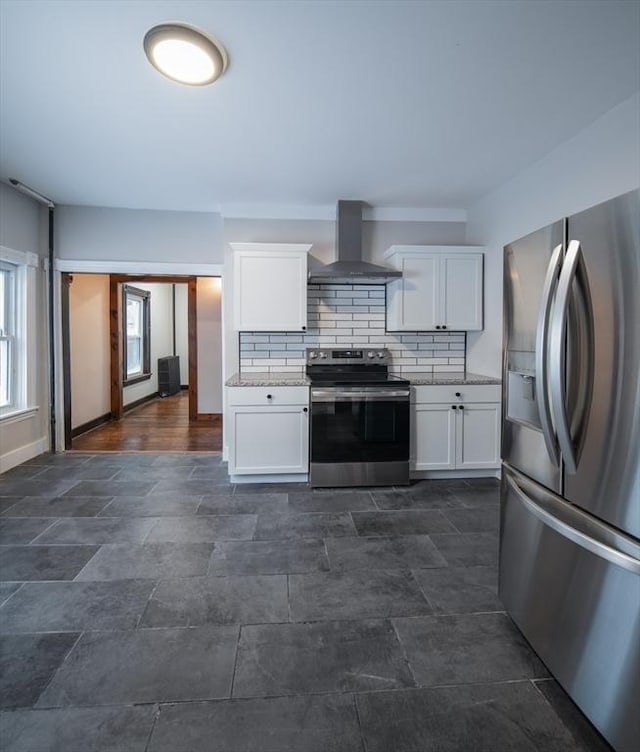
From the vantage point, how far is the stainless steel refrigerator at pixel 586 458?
1.12m

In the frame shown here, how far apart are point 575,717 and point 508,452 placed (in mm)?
875

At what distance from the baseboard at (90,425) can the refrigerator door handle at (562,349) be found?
5029 mm

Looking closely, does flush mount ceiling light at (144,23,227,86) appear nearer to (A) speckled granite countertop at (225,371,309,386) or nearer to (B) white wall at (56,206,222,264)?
(A) speckled granite countertop at (225,371,309,386)

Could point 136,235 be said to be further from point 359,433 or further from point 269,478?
point 359,433

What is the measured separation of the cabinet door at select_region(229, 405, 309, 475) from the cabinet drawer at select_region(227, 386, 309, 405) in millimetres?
49

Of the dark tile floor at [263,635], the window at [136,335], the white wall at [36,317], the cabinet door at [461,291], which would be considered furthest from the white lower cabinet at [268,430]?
the window at [136,335]

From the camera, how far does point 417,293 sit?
3719mm

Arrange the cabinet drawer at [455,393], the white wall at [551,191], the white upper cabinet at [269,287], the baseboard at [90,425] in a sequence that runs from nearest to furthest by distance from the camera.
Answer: the white wall at [551,191], the cabinet drawer at [455,393], the white upper cabinet at [269,287], the baseboard at [90,425]

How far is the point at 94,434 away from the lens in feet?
17.1

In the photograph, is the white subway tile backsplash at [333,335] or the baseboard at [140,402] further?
the baseboard at [140,402]

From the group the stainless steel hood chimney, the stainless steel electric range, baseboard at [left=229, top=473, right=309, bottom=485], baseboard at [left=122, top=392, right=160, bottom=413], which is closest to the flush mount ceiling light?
the stainless steel hood chimney

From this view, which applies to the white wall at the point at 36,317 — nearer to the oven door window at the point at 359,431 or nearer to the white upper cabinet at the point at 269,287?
the white upper cabinet at the point at 269,287

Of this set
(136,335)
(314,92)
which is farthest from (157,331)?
(314,92)

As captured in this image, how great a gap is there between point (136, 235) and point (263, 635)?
3.83 metres
